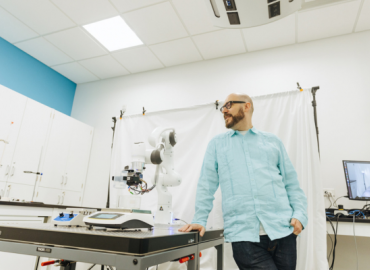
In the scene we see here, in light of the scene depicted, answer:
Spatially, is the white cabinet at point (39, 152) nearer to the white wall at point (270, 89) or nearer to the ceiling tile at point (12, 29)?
the white wall at point (270, 89)

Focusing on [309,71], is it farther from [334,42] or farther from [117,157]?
[117,157]

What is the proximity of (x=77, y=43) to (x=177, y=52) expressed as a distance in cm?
130

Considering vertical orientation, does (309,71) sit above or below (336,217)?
above

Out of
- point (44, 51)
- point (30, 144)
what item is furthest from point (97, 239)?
point (44, 51)

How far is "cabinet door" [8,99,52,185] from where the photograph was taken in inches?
111

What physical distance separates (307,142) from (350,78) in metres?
1.08

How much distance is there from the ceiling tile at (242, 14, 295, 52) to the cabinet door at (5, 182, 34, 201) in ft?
10.0

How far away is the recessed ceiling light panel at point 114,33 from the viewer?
2.92 metres

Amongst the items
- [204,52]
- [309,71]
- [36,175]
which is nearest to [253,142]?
[309,71]

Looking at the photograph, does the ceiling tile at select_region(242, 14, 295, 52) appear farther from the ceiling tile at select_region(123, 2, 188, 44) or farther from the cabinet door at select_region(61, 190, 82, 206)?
the cabinet door at select_region(61, 190, 82, 206)

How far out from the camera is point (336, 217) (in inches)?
79.2

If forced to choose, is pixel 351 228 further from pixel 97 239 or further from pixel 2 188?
pixel 2 188

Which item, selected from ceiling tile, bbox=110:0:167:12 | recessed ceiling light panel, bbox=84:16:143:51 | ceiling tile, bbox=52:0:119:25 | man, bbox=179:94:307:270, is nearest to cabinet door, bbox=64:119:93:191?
recessed ceiling light panel, bbox=84:16:143:51

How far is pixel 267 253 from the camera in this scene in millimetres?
1276
